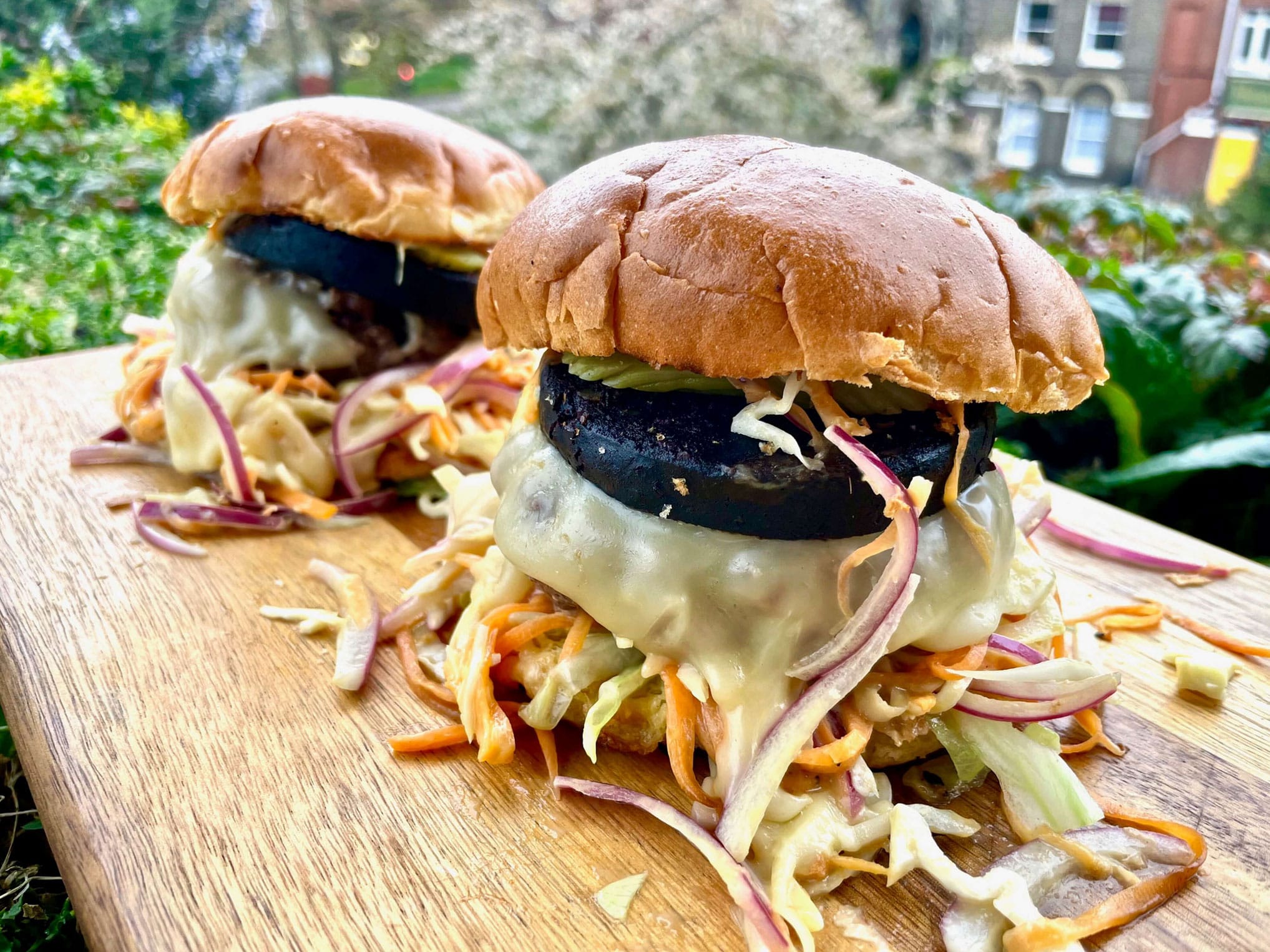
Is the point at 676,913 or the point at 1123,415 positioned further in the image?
the point at 1123,415

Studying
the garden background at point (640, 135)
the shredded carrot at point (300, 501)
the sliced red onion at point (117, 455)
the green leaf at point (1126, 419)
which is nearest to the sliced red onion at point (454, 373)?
the shredded carrot at point (300, 501)

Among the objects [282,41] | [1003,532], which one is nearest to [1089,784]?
A: [1003,532]

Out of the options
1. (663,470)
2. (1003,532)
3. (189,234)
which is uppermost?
(663,470)

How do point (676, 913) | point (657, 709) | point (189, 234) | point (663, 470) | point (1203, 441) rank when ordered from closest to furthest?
point (676, 913)
point (663, 470)
point (657, 709)
point (1203, 441)
point (189, 234)

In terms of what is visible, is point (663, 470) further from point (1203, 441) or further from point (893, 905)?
point (1203, 441)

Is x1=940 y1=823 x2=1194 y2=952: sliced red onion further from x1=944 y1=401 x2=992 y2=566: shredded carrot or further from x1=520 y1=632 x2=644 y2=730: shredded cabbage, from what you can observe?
x1=520 y1=632 x2=644 y2=730: shredded cabbage

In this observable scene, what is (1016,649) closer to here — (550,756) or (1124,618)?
(1124,618)

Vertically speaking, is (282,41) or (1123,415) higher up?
(282,41)
